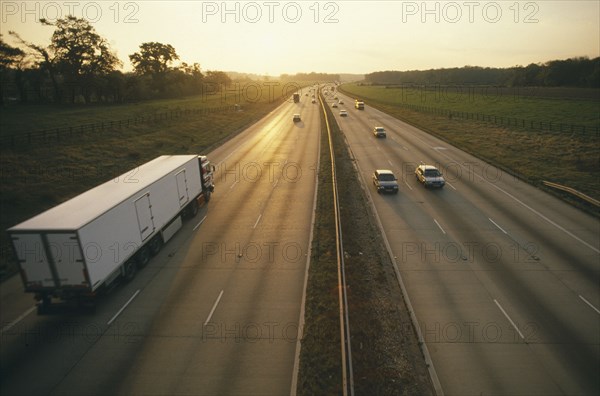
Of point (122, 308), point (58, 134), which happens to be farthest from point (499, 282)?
point (58, 134)

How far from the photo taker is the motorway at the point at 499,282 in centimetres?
1236

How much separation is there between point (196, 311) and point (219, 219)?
425 inches

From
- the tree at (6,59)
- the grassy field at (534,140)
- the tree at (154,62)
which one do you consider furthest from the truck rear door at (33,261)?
the tree at (154,62)

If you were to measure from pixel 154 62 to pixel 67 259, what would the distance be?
12204 centimetres

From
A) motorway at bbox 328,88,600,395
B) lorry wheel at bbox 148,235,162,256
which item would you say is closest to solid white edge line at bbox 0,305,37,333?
lorry wheel at bbox 148,235,162,256

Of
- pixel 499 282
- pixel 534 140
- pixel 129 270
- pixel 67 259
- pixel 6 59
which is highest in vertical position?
pixel 6 59

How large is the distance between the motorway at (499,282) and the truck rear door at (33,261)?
14707 mm

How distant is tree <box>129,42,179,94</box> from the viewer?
117m

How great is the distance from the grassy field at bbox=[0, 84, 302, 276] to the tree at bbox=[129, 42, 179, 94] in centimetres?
5002

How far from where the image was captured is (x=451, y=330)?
14188 mm

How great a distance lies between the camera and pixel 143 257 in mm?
18703

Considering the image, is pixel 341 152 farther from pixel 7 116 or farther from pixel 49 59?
pixel 49 59

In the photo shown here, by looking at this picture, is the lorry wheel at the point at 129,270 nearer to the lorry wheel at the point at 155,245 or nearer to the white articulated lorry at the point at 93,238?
the white articulated lorry at the point at 93,238

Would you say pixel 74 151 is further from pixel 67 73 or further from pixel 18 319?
pixel 67 73
